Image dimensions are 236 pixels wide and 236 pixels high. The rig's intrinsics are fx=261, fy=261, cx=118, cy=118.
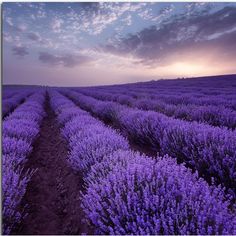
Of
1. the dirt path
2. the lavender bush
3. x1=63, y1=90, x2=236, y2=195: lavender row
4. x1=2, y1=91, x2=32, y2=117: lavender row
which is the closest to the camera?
the lavender bush

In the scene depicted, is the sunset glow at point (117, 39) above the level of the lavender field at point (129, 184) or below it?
above

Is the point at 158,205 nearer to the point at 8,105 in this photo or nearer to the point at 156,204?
the point at 156,204

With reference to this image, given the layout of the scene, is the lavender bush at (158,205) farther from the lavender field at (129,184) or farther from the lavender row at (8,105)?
the lavender row at (8,105)

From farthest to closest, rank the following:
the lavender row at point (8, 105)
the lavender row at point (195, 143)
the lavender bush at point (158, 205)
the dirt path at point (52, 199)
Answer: the lavender row at point (8, 105) → the lavender row at point (195, 143) → the dirt path at point (52, 199) → the lavender bush at point (158, 205)

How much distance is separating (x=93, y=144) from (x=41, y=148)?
1.89 metres

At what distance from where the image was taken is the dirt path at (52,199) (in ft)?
6.97

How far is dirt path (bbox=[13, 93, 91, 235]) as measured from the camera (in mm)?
2123

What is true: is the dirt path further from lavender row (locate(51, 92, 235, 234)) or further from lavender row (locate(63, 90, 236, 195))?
lavender row (locate(63, 90, 236, 195))

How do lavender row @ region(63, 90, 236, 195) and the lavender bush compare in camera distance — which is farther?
lavender row @ region(63, 90, 236, 195)

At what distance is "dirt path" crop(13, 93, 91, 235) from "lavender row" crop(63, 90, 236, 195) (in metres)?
1.14

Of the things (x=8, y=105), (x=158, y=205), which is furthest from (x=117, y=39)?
(x=8, y=105)

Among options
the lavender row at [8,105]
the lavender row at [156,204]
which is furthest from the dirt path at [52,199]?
the lavender row at [8,105]

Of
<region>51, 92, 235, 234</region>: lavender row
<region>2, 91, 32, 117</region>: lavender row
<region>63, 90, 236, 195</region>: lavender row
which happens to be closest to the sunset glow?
<region>63, 90, 236, 195</region>: lavender row

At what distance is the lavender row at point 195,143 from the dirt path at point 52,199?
1.14 metres
